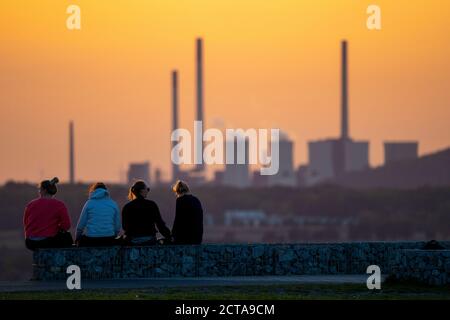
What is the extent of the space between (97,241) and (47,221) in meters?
1.07

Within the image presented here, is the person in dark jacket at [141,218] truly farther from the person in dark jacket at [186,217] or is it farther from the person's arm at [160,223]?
the person in dark jacket at [186,217]

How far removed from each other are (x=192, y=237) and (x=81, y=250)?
2147mm

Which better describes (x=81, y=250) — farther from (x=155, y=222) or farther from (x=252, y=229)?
(x=252, y=229)

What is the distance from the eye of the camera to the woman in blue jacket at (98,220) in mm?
28672

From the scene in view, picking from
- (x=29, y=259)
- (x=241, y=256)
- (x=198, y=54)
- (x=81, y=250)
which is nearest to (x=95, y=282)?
(x=81, y=250)

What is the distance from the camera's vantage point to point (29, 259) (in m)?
146

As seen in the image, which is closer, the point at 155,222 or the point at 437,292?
the point at 437,292

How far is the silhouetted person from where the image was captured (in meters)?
28.3

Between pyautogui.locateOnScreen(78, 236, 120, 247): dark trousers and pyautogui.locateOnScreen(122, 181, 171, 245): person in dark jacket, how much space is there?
288 mm

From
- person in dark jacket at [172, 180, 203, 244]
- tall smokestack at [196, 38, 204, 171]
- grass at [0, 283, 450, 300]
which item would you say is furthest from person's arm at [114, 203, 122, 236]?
tall smokestack at [196, 38, 204, 171]

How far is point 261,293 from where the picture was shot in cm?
2550

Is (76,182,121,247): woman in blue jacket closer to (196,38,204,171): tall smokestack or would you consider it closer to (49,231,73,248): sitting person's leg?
(49,231,73,248): sitting person's leg

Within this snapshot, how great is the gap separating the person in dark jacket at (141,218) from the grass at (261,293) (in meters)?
2.60
